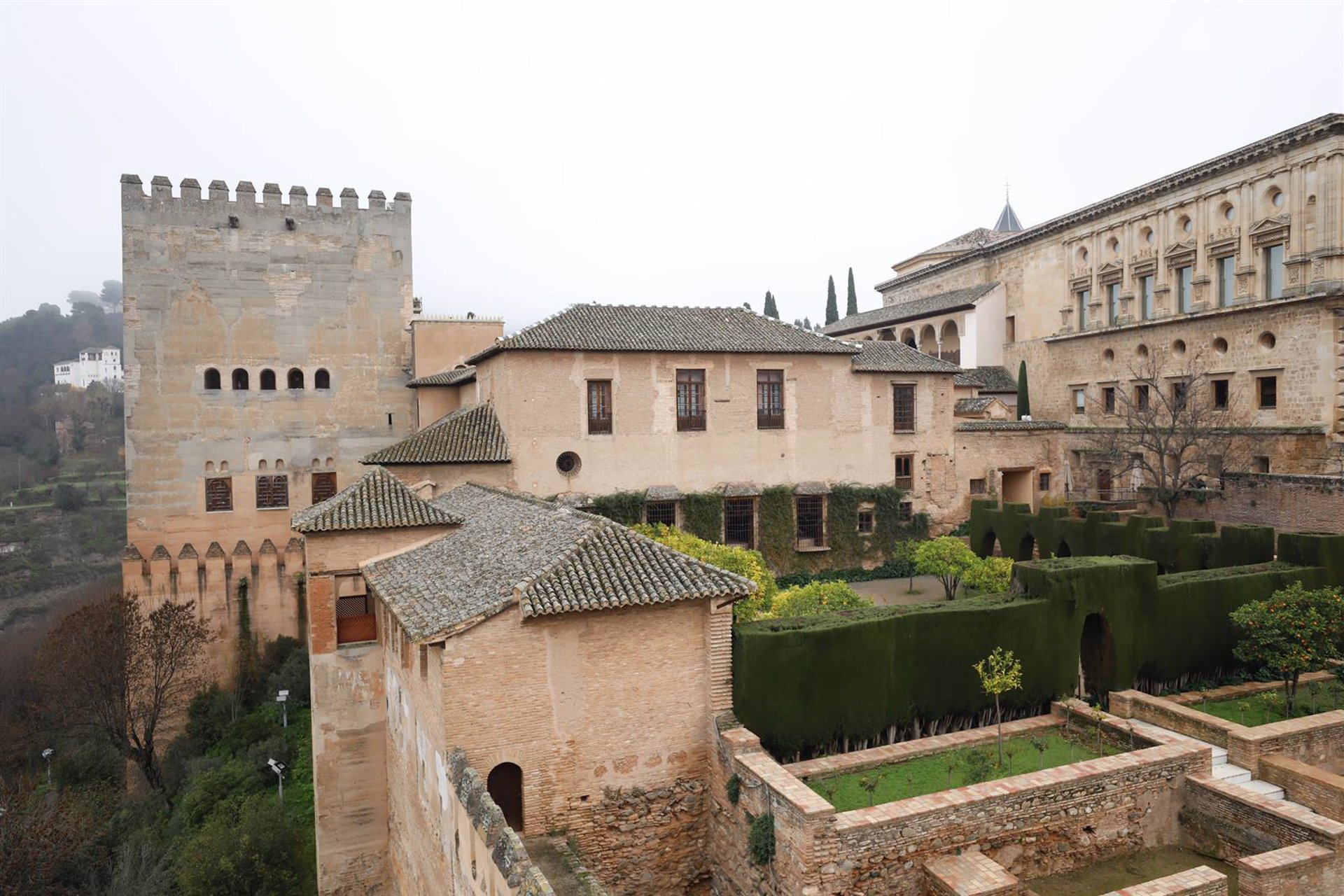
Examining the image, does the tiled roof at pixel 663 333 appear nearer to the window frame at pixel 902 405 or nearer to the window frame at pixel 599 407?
the window frame at pixel 599 407

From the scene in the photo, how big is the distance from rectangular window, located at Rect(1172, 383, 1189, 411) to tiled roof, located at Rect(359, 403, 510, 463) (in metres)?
19.2

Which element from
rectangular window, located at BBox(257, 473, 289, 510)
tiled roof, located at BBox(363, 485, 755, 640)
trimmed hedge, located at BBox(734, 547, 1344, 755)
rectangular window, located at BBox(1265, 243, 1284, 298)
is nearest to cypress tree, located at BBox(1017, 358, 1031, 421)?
rectangular window, located at BBox(1265, 243, 1284, 298)

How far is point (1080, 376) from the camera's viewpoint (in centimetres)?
2998

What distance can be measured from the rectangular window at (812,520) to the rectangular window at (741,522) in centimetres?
145

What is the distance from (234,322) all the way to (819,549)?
62.8ft

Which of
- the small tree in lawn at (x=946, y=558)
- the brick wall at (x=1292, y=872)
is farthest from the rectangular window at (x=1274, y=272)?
the brick wall at (x=1292, y=872)

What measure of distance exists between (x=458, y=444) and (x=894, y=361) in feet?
42.4

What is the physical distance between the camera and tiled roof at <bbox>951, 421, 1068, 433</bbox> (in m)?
24.9

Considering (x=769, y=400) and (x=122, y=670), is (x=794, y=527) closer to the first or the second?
(x=769, y=400)

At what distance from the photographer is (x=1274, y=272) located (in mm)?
23000

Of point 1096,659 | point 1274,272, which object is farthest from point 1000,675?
point 1274,272

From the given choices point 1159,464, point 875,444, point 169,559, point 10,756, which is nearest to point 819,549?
point 875,444

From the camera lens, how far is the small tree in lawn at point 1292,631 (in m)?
11.6

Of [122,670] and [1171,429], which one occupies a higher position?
[1171,429]
